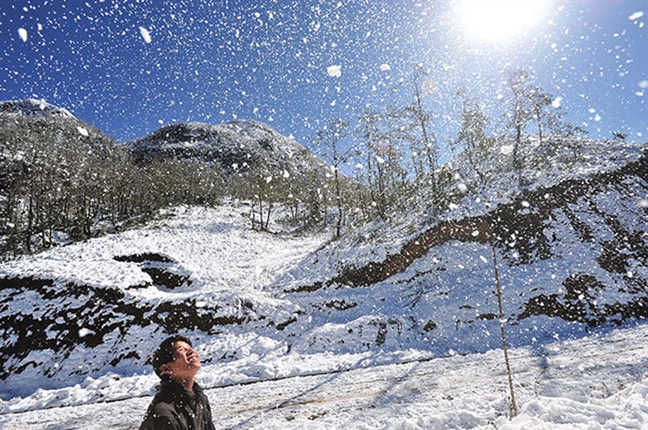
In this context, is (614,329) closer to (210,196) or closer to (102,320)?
(102,320)

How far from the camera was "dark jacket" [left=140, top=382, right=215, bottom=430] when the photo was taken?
1.97 metres

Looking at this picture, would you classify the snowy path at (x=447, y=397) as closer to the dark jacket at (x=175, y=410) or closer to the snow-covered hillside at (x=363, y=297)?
the snow-covered hillside at (x=363, y=297)

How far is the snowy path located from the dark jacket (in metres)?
5.02

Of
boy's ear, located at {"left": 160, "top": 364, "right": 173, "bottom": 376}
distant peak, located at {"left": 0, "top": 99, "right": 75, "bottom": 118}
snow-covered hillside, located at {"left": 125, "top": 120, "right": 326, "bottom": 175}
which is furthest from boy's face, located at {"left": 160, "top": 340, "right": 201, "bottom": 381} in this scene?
distant peak, located at {"left": 0, "top": 99, "right": 75, "bottom": 118}

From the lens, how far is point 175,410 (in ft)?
6.97

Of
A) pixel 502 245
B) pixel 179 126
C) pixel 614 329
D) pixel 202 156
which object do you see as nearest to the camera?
pixel 614 329

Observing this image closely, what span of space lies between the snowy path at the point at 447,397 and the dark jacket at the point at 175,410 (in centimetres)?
502

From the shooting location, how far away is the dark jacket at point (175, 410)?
77.7 inches

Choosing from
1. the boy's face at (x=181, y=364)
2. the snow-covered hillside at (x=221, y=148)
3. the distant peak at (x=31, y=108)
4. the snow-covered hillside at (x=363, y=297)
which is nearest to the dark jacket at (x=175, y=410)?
the boy's face at (x=181, y=364)

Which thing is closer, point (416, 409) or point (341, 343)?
point (416, 409)

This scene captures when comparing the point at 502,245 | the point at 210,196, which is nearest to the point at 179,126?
the point at 210,196

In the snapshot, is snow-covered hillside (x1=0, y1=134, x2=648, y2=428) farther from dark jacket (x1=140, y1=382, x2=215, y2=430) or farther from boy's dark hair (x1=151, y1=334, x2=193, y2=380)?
boy's dark hair (x1=151, y1=334, x2=193, y2=380)

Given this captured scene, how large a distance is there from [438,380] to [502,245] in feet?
38.9

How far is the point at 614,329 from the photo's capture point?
11617 millimetres
